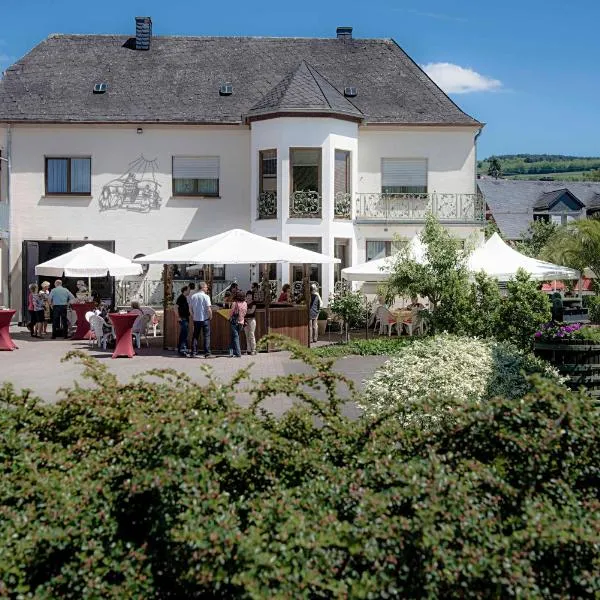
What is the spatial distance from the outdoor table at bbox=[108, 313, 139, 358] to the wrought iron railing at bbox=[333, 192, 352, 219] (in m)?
10.1

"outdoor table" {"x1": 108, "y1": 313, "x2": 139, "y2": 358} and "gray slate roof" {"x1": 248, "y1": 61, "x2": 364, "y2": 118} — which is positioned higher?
"gray slate roof" {"x1": 248, "y1": 61, "x2": 364, "y2": 118}

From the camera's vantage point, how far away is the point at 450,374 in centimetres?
872

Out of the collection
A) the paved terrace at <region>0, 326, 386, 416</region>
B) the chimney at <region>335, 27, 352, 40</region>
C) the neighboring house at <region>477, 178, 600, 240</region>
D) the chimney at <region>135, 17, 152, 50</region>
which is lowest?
the paved terrace at <region>0, 326, 386, 416</region>

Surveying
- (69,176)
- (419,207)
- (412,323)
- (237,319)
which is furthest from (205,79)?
(237,319)

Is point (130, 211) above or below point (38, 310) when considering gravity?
above

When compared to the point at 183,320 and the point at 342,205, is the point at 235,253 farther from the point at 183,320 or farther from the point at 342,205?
the point at 342,205

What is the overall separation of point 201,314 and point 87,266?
523 cm

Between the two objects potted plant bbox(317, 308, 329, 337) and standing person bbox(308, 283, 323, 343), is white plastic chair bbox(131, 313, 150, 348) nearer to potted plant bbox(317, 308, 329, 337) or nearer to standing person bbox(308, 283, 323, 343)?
standing person bbox(308, 283, 323, 343)

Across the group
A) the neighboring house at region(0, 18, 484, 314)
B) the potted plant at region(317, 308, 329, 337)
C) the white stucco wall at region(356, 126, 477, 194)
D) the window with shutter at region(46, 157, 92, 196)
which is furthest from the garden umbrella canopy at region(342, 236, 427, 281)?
the window with shutter at region(46, 157, 92, 196)

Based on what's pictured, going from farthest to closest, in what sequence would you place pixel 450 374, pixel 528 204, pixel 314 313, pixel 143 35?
pixel 528 204 < pixel 143 35 < pixel 314 313 < pixel 450 374

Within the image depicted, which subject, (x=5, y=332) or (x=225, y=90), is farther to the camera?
(x=225, y=90)

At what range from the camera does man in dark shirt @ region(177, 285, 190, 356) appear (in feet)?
65.4

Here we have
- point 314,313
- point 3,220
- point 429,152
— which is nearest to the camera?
point 314,313

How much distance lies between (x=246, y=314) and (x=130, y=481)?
51.5 feet
